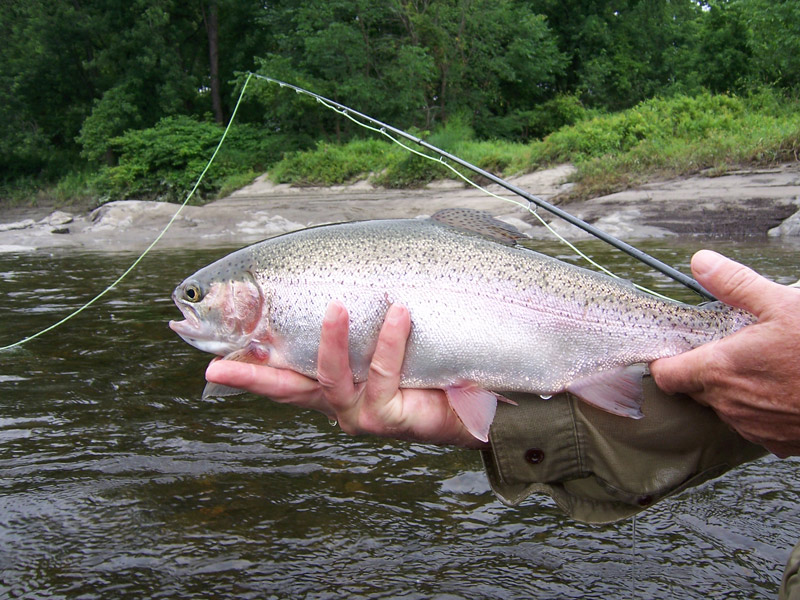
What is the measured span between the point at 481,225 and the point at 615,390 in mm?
750

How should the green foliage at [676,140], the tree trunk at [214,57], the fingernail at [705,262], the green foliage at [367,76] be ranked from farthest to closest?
the tree trunk at [214,57]
the green foliage at [367,76]
the green foliage at [676,140]
the fingernail at [705,262]

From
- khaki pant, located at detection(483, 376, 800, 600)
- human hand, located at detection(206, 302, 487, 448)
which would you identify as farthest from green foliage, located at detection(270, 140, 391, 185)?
khaki pant, located at detection(483, 376, 800, 600)

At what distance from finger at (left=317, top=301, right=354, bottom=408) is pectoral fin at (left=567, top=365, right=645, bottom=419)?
0.71 m

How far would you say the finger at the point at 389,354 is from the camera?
2049 millimetres

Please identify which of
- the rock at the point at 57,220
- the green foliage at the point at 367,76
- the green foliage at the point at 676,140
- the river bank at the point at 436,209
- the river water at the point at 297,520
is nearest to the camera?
the river water at the point at 297,520

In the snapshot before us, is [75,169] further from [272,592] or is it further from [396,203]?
[272,592]

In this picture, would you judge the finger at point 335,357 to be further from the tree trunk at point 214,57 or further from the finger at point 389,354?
the tree trunk at point 214,57

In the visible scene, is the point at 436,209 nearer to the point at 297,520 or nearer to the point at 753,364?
the point at 297,520

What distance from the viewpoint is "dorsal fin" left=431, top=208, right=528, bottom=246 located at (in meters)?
2.33

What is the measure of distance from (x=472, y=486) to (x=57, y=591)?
197cm

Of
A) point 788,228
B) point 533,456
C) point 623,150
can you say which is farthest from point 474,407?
point 623,150

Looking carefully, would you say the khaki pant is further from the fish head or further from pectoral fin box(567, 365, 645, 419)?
the fish head

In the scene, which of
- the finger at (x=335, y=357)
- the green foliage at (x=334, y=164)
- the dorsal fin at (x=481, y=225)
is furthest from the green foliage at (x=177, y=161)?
the finger at (x=335, y=357)

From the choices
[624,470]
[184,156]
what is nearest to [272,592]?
[624,470]
